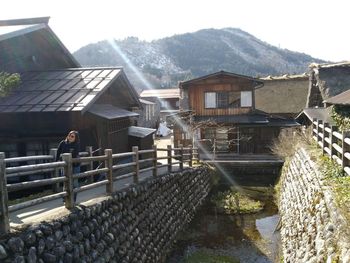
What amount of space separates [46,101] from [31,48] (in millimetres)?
4614

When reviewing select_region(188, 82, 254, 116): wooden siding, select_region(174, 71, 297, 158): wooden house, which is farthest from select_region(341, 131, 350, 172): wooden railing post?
select_region(188, 82, 254, 116): wooden siding

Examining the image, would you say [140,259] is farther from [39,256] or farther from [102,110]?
[102,110]

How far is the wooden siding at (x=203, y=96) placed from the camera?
1054 inches

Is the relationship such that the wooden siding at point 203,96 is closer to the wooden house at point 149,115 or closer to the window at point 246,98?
the window at point 246,98

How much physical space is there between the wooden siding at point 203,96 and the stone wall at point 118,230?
495 inches

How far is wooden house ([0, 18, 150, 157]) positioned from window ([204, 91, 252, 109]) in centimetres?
1224

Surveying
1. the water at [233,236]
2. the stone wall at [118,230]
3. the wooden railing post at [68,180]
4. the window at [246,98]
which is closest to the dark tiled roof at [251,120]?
the window at [246,98]

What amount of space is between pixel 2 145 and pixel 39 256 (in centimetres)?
813

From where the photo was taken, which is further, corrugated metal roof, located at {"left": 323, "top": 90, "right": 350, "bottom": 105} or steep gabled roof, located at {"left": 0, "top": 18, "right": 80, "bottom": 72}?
steep gabled roof, located at {"left": 0, "top": 18, "right": 80, "bottom": 72}

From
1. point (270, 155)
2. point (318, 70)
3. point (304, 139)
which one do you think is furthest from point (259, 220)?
point (318, 70)

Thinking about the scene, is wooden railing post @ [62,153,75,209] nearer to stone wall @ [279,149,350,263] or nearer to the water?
stone wall @ [279,149,350,263]

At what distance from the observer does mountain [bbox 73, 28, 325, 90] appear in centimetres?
12500

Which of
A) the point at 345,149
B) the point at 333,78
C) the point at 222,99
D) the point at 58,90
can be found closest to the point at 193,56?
the point at 222,99

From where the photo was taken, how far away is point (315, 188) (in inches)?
346
